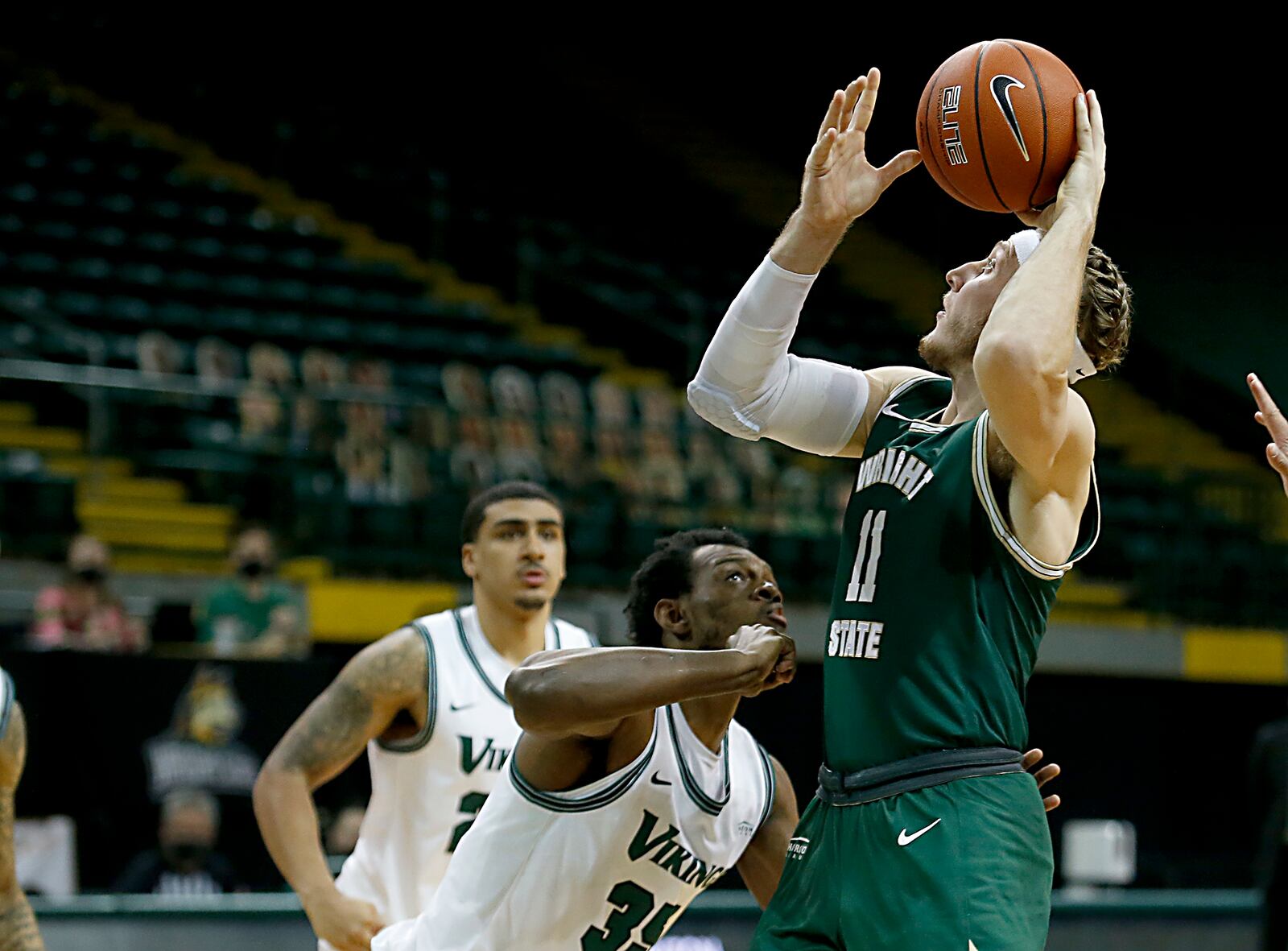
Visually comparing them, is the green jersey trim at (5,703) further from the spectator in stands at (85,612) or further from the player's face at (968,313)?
the spectator in stands at (85,612)

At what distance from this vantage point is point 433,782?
5.17m

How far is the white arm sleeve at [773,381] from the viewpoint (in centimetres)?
336

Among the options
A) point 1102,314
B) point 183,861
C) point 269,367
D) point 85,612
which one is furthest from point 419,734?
point 269,367

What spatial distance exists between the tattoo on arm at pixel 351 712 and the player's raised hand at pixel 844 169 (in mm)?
2251

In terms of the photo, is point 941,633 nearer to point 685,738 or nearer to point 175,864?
point 685,738

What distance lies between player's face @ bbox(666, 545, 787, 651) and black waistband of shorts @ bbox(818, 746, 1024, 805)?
50cm

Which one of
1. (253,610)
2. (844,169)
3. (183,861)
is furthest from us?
(253,610)

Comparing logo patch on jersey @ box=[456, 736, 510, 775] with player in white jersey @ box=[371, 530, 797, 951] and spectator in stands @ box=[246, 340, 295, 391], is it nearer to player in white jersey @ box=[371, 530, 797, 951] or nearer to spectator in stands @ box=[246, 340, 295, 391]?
player in white jersey @ box=[371, 530, 797, 951]

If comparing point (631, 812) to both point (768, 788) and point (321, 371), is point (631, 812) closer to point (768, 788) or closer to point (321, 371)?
point (768, 788)

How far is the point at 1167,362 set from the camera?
17438 mm

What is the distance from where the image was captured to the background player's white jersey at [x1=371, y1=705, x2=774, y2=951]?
3588 millimetres

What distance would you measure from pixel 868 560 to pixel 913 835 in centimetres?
49

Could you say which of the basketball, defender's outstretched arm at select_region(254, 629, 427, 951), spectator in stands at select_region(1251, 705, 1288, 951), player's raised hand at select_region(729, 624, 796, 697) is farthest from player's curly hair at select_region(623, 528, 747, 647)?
spectator in stands at select_region(1251, 705, 1288, 951)

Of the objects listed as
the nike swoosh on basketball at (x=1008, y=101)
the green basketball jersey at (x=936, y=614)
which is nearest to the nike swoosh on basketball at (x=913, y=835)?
the green basketball jersey at (x=936, y=614)
